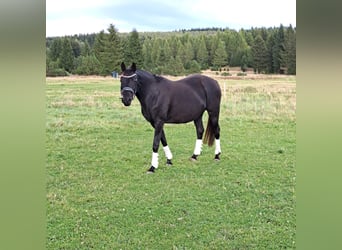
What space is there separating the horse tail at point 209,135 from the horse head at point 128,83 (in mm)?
286

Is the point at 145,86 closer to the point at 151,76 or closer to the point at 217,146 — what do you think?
the point at 151,76

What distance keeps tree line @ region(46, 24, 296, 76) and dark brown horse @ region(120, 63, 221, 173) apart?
0.05 meters

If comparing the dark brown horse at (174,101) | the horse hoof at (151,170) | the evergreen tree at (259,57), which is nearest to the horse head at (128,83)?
the dark brown horse at (174,101)

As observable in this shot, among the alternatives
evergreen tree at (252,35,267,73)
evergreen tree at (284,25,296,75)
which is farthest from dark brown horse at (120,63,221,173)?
evergreen tree at (284,25,296,75)

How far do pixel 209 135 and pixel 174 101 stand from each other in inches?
7.0

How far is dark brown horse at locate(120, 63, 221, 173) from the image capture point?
4.05ft

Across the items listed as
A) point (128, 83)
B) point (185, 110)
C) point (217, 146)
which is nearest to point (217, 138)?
point (217, 146)

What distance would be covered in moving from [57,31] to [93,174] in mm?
492

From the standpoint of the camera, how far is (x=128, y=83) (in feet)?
3.99

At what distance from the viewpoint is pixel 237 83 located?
1227 mm

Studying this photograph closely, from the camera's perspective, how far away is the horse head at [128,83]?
1204 millimetres

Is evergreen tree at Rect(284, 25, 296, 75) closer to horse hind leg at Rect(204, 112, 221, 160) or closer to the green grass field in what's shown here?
the green grass field

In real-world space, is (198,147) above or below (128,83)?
below
